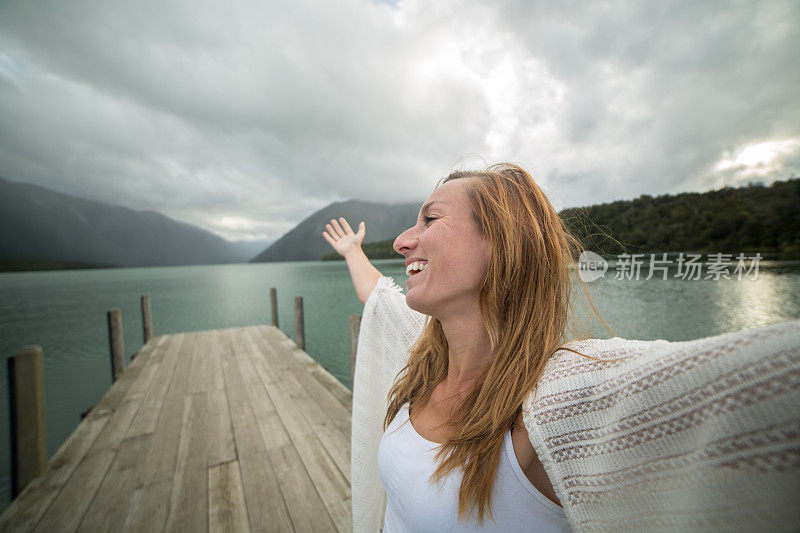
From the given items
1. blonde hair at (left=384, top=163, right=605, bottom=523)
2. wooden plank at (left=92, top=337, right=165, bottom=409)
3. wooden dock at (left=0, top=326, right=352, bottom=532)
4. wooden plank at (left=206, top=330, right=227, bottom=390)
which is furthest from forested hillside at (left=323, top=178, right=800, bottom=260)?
wooden plank at (left=92, top=337, right=165, bottom=409)

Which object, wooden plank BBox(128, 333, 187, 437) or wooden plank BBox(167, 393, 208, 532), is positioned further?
wooden plank BBox(128, 333, 187, 437)

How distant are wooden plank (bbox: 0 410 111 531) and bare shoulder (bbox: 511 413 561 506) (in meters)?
3.40

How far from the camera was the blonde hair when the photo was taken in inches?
31.1

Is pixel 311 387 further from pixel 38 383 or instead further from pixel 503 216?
pixel 503 216

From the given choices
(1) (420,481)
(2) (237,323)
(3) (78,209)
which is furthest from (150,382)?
(3) (78,209)

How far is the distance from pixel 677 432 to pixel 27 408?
504cm

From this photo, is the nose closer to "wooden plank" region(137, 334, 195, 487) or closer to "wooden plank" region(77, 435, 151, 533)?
"wooden plank" region(77, 435, 151, 533)

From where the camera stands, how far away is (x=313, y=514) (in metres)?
2.26

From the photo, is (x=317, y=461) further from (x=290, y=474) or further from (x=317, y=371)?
(x=317, y=371)

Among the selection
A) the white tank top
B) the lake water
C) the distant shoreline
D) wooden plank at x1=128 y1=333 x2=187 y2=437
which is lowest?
the lake water

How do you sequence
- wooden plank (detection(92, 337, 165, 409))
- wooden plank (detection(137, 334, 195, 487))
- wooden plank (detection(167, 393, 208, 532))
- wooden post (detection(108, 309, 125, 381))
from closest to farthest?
wooden plank (detection(167, 393, 208, 532))
wooden plank (detection(137, 334, 195, 487))
wooden plank (detection(92, 337, 165, 409))
wooden post (detection(108, 309, 125, 381))

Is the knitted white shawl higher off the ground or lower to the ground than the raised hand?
lower

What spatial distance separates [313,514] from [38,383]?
126 inches

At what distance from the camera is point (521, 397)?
2.56 feet
